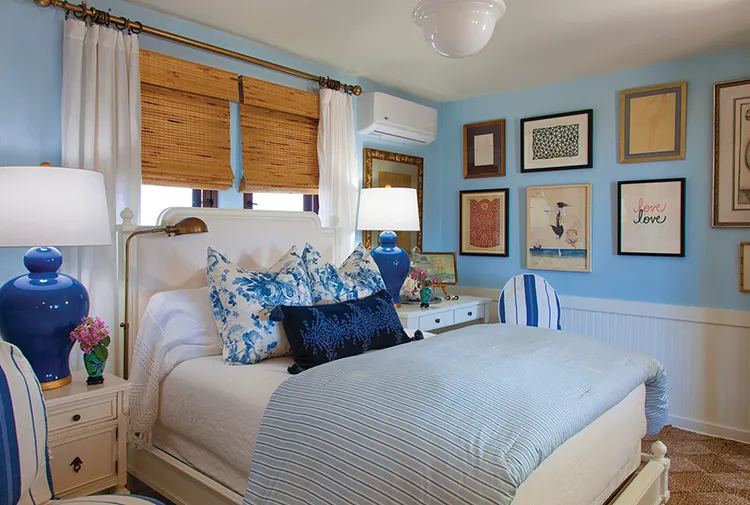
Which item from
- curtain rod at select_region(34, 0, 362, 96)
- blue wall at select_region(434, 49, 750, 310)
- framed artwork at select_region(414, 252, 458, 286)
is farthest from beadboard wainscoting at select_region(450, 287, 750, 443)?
curtain rod at select_region(34, 0, 362, 96)

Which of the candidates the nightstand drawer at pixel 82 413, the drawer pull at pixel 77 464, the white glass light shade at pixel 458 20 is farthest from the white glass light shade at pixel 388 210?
the drawer pull at pixel 77 464

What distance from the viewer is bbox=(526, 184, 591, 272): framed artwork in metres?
3.91

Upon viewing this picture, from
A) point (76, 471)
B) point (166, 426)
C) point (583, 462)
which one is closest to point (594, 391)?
point (583, 462)

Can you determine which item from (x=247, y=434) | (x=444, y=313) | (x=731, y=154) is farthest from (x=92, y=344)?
(x=731, y=154)

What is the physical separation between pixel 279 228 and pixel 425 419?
1.99 m

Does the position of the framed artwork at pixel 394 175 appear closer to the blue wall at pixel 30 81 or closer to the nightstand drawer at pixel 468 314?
the nightstand drawer at pixel 468 314

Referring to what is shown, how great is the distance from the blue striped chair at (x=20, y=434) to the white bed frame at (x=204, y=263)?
0.67 meters

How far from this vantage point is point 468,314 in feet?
13.2

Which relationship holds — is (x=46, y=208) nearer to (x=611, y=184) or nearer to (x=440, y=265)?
(x=440, y=265)

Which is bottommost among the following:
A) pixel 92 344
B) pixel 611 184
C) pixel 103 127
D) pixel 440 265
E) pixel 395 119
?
pixel 92 344

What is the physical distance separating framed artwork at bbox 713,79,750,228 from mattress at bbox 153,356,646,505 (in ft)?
5.72

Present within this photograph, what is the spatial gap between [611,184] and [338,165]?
1.94 m

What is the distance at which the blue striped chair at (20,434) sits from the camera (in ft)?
4.17

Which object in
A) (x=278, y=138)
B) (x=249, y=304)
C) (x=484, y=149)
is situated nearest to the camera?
(x=249, y=304)
